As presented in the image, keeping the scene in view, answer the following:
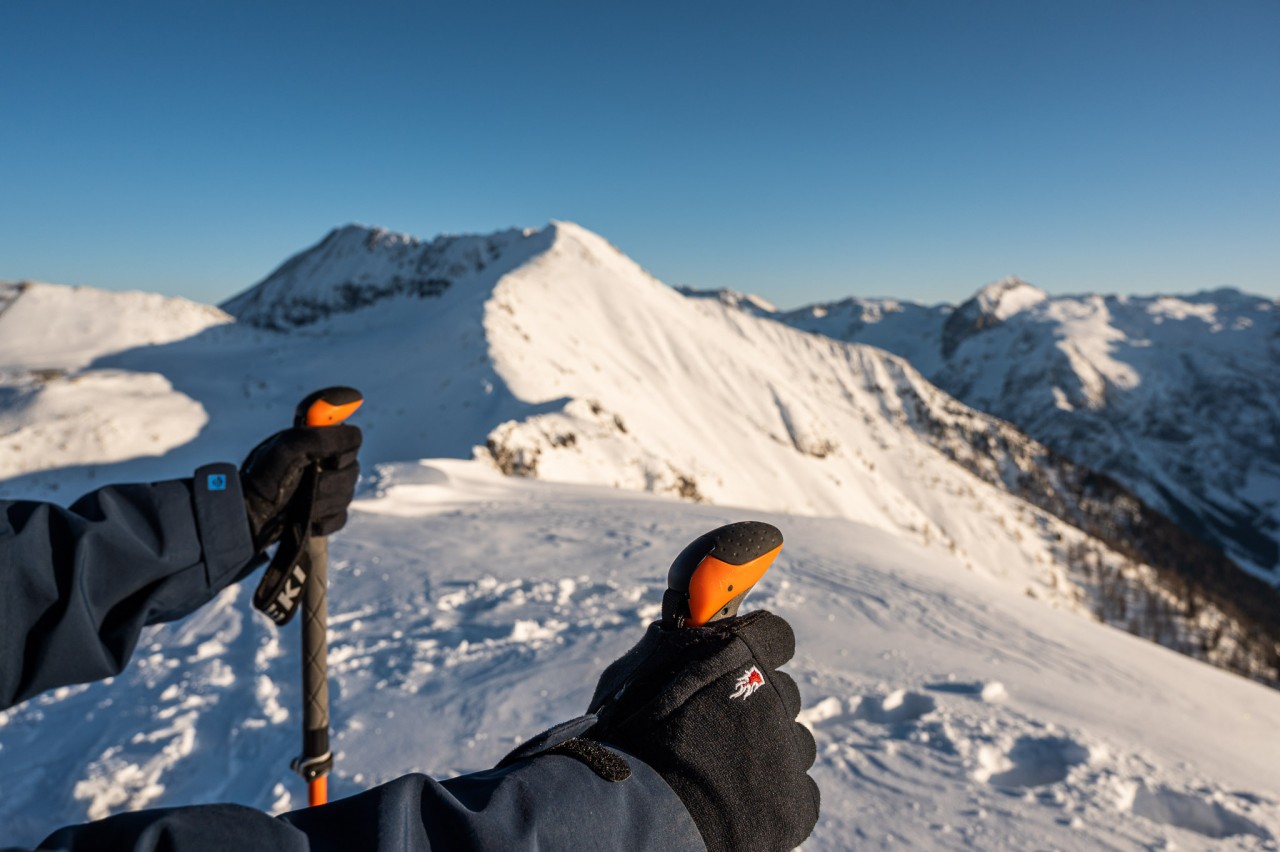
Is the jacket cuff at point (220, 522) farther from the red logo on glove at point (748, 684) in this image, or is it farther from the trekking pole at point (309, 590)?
the red logo on glove at point (748, 684)

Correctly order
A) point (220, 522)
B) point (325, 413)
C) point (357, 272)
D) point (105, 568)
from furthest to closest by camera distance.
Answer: point (357, 272)
point (325, 413)
point (220, 522)
point (105, 568)

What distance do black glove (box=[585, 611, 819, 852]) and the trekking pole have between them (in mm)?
1960

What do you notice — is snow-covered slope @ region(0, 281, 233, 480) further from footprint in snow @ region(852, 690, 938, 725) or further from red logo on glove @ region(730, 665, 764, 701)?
red logo on glove @ region(730, 665, 764, 701)

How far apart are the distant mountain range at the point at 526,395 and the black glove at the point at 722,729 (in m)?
10.4

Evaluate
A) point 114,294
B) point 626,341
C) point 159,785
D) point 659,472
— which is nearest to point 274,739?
point 159,785

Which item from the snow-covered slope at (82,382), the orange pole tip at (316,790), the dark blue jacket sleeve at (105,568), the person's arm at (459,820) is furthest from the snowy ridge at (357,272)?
the person's arm at (459,820)

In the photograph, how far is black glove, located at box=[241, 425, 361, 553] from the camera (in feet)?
9.22

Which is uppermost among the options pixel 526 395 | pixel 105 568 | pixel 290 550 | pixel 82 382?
pixel 526 395

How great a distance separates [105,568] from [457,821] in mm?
1828

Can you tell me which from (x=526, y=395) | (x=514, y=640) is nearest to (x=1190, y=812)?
(x=514, y=640)

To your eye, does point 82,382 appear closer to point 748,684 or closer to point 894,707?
point 894,707

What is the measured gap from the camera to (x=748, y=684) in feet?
5.10

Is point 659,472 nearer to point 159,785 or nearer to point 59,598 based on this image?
point 159,785

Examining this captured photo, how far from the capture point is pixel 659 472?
22094 millimetres
